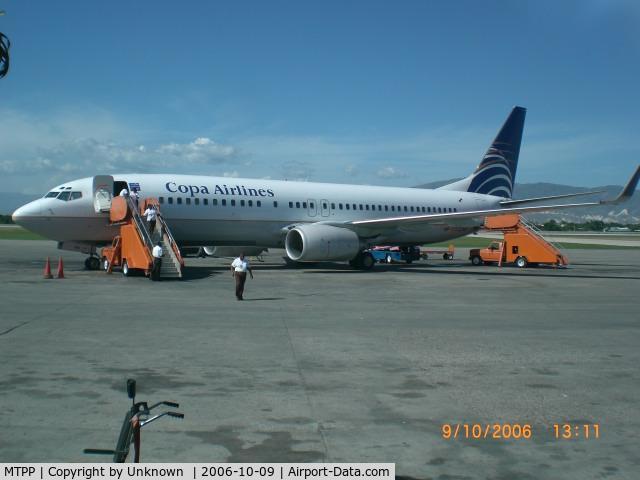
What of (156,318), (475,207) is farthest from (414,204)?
(156,318)

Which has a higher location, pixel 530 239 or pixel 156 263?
pixel 530 239

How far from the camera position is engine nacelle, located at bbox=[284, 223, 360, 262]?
25.2 m

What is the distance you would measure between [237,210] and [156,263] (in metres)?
6.53

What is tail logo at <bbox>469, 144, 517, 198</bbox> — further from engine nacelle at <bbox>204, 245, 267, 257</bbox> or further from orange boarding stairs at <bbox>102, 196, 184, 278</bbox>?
orange boarding stairs at <bbox>102, 196, 184, 278</bbox>

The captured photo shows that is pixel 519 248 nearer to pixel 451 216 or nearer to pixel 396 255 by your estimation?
pixel 396 255

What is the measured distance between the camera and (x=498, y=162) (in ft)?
120

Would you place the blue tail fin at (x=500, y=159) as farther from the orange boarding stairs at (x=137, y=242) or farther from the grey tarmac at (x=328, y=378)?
the grey tarmac at (x=328, y=378)

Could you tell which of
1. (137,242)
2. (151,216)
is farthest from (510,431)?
(151,216)

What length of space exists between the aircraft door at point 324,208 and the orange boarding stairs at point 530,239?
981 cm

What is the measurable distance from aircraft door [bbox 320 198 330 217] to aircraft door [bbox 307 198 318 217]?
34 centimetres

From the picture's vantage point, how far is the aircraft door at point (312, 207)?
28.7 m

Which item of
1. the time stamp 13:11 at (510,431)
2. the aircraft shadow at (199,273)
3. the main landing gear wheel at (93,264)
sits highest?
the main landing gear wheel at (93,264)

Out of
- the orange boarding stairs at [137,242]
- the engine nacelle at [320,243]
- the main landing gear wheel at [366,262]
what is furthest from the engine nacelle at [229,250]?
the orange boarding stairs at [137,242]

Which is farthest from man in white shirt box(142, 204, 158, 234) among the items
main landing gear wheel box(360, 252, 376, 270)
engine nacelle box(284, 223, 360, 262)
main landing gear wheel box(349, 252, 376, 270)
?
main landing gear wheel box(360, 252, 376, 270)
